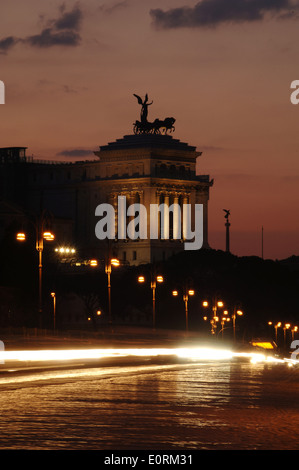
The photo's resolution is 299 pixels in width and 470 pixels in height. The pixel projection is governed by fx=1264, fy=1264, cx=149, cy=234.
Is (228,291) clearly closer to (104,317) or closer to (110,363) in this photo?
(104,317)

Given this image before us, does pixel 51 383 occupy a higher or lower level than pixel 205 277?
lower

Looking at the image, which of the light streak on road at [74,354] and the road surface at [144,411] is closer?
the road surface at [144,411]

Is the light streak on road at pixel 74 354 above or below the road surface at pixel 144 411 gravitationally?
above

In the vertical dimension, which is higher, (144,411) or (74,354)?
(74,354)

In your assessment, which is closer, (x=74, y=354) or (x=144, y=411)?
(x=144, y=411)

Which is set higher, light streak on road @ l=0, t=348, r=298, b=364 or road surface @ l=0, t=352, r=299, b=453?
light streak on road @ l=0, t=348, r=298, b=364

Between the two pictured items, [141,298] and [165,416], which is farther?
[141,298]

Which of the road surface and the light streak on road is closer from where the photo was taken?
the road surface
